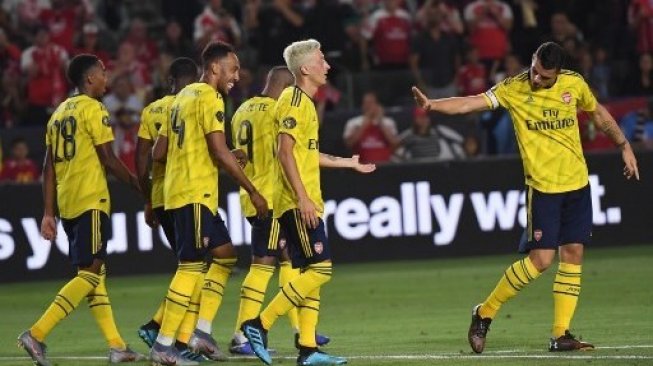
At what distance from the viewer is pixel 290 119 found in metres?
11.3

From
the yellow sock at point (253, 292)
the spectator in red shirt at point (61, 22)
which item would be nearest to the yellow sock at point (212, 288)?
the yellow sock at point (253, 292)

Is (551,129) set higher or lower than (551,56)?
lower

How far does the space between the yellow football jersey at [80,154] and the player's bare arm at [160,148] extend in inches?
18.7

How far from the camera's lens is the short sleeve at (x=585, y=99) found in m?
12.4

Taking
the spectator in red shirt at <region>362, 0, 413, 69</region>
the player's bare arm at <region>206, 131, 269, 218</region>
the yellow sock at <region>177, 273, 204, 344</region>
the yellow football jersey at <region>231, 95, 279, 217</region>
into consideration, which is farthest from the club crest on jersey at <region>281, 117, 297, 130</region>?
the spectator in red shirt at <region>362, 0, 413, 69</region>

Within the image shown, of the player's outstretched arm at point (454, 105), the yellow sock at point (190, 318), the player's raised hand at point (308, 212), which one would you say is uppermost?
the player's outstretched arm at point (454, 105)

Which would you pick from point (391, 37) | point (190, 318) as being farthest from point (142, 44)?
point (190, 318)

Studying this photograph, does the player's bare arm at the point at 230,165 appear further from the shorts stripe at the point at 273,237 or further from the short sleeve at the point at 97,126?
the shorts stripe at the point at 273,237

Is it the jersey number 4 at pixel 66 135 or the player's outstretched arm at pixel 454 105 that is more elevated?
the player's outstretched arm at pixel 454 105

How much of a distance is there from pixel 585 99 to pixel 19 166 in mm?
11645

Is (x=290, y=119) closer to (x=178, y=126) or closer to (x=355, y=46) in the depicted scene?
(x=178, y=126)

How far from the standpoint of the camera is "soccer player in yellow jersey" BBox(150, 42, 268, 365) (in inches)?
452

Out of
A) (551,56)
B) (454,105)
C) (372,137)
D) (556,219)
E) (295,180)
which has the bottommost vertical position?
(556,219)

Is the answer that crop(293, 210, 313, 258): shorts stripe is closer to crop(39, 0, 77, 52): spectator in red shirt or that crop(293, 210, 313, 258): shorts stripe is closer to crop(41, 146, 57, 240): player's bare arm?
crop(41, 146, 57, 240): player's bare arm
